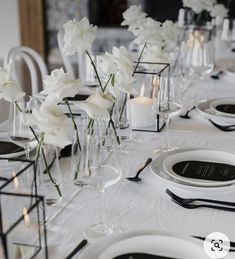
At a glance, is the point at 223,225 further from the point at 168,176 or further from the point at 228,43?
the point at 228,43

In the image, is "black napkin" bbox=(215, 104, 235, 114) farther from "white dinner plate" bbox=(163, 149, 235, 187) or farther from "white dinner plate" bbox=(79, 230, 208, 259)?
"white dinner plate" bbox=(79, 230, 208, 259)

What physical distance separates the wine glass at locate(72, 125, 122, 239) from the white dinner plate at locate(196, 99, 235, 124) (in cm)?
84

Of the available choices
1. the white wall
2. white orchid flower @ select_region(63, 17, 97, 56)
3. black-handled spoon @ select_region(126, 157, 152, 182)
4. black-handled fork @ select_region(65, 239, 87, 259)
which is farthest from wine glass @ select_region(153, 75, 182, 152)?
the white wall

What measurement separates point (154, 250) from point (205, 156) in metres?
0.57

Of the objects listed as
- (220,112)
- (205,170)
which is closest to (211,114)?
(220,112)

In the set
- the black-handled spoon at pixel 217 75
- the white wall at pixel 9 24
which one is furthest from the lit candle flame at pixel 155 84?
the white wall at pixel 9 24

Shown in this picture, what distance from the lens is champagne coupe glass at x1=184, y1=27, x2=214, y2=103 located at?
2.23 m

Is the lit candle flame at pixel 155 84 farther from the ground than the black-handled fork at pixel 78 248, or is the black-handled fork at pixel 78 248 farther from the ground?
the lit candle flame at pixel 155 84

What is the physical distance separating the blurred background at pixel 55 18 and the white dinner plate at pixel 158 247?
4974 millimetres

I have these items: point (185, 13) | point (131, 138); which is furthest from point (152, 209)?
point (185, 13)

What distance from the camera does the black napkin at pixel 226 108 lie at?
1938 mm

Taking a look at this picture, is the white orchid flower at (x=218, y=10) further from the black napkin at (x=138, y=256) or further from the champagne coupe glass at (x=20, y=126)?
the black napkin at (x=138, y=256)

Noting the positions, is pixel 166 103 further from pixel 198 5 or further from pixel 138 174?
pixel 198 5

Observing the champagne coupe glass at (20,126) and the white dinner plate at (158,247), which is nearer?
the white dinner plate at (158,247)
